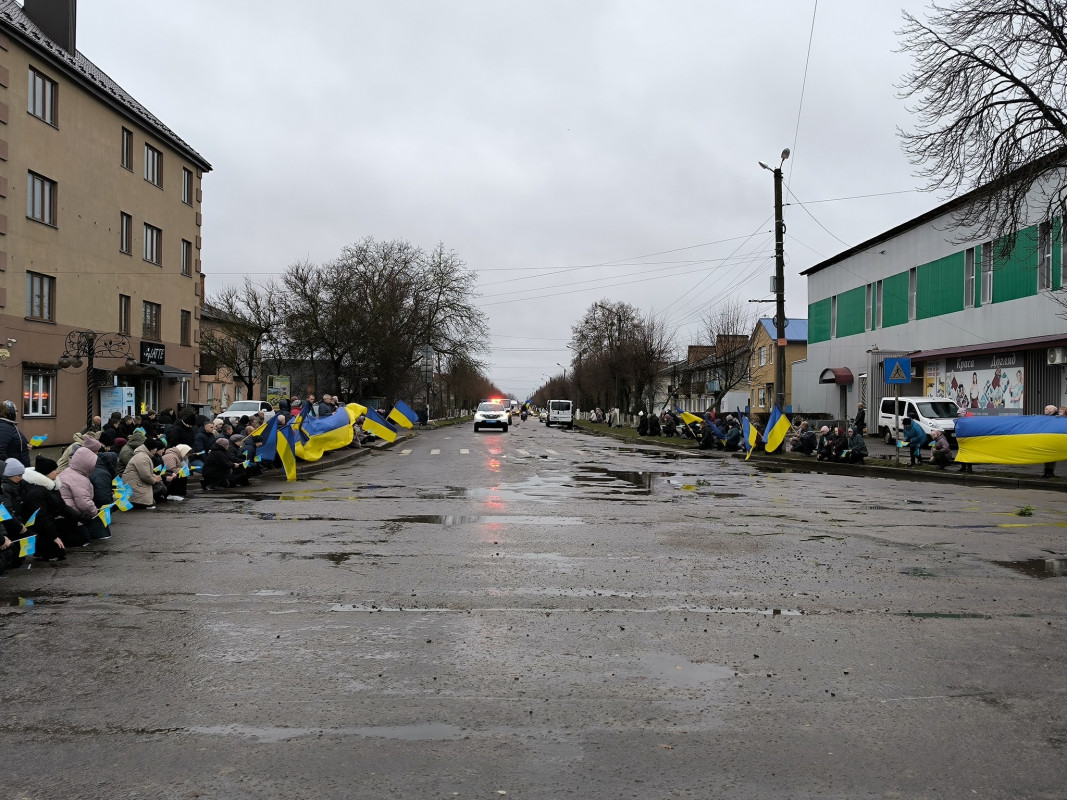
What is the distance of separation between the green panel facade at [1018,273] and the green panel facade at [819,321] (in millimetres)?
16164

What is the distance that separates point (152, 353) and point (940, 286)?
31507 mm

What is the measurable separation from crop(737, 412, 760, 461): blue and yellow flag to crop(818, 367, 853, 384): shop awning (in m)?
14.2

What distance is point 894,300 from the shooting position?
40.2 m

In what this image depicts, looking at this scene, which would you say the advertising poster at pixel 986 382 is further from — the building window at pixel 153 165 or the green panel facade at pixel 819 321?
the building window at pixel 153 165

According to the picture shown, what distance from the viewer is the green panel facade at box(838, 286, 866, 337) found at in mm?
43531

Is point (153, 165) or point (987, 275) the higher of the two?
point (153, 165)

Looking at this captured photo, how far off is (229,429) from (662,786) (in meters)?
18.1

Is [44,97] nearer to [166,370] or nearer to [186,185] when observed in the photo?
[186,185]

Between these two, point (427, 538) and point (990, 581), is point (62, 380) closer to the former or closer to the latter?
point (427, 538)

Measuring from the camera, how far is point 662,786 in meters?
3.95

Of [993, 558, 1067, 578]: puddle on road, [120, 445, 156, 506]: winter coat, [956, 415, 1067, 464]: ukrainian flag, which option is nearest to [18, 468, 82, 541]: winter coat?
[120, 445, 156, 506]: winter coat

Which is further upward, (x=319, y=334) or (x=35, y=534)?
(x=319, y=334)

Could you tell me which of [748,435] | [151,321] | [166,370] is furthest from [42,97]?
→ [748,435]

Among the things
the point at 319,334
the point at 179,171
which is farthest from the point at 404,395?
the point at 179,171
